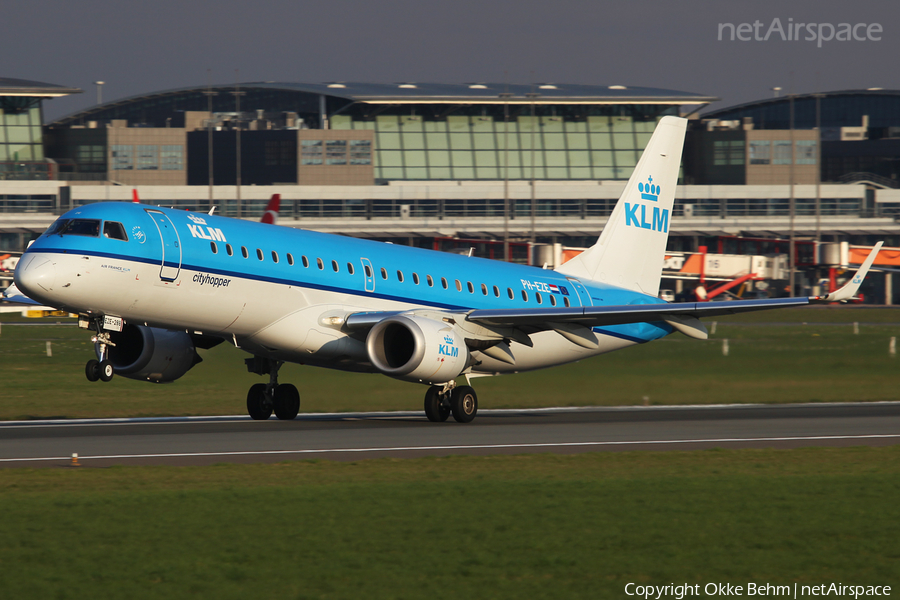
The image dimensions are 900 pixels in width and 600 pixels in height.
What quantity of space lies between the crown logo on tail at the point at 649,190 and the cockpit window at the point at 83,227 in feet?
62.8

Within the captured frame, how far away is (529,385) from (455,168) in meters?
107

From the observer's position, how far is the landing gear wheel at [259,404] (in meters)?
28.5

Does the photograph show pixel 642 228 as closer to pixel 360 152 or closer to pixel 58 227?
pixel 58 227

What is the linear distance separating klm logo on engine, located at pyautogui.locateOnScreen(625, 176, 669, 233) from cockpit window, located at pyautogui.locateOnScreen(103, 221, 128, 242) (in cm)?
1791

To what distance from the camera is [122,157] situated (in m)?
128

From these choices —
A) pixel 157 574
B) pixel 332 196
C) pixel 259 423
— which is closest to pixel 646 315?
pixel 259 423

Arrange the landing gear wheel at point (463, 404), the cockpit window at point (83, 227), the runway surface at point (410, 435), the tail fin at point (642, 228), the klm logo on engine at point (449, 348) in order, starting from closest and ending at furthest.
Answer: the runway surface at point (410, 435) → the cockpit window at point (83, 227) → the klm logo on engine at point (449, 348) → the landing gear wheel at point (463, 404) → the tail fin at point (642, 228)

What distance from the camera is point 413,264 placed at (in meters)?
28.9

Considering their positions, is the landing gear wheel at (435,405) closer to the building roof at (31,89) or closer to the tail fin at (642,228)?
the tail fin at (642,228)

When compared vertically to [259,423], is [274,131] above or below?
above

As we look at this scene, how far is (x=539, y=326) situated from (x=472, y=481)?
39.7 ft

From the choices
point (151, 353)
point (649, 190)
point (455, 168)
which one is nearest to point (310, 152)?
point (455, 168)

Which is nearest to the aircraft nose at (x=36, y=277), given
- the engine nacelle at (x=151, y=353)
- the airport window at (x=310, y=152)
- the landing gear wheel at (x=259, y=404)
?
the engine nacelle at (x=151, y=353)

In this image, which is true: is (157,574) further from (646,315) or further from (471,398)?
(646,315)
